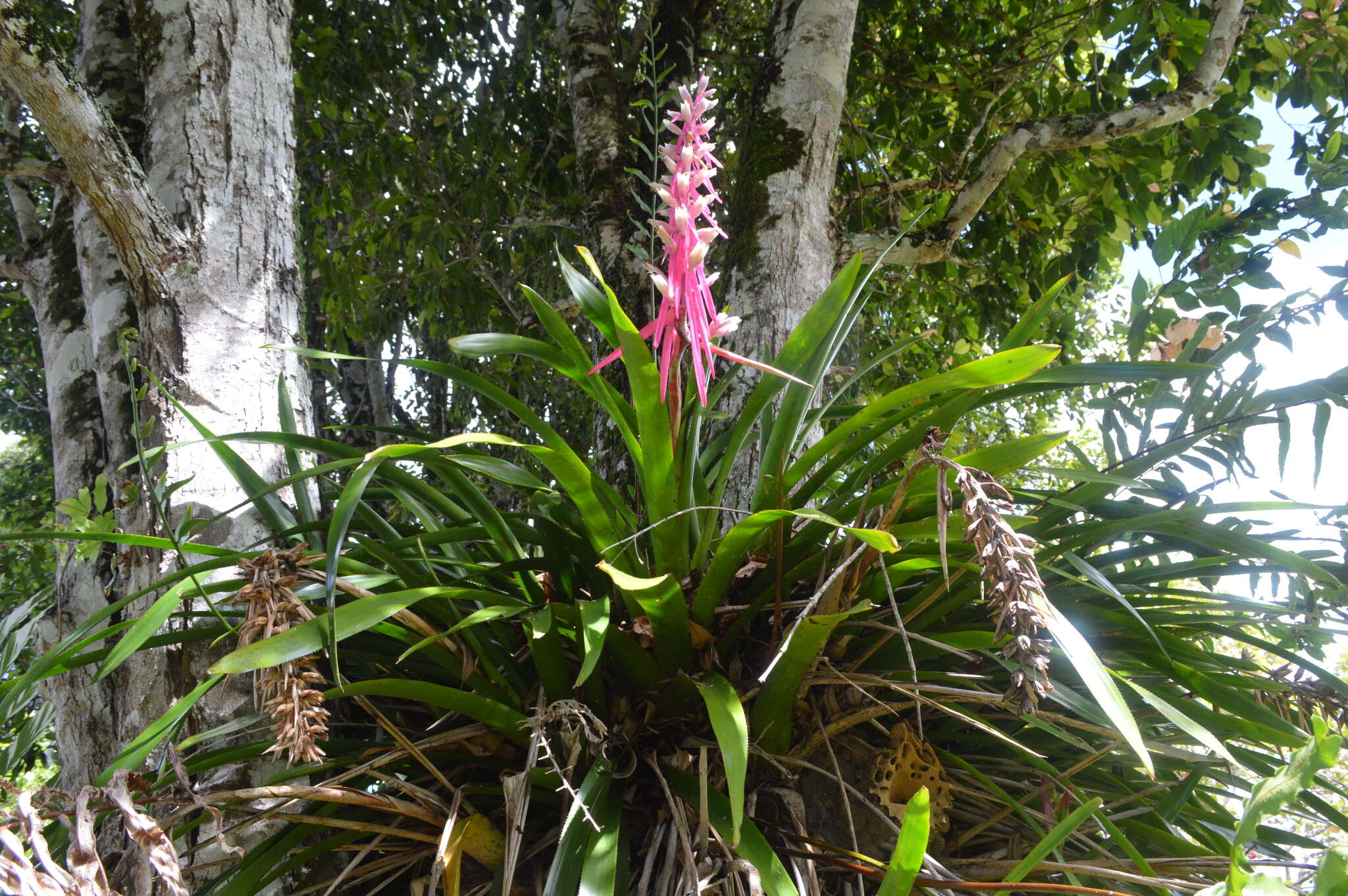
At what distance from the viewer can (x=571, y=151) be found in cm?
295

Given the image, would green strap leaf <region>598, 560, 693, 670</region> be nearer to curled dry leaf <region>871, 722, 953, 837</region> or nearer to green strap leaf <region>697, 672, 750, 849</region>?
green strap leaf <region>697, 672, 750, 849</region>

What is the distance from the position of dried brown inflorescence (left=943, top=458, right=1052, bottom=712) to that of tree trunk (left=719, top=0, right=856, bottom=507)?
0.74 m

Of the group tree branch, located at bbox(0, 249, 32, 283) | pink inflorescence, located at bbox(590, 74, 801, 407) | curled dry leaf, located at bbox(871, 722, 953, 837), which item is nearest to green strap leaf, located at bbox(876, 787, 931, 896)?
curled dry leaf, located at bbox(871, 722, 953, 837)

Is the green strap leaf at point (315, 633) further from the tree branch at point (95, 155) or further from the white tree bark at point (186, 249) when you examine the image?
the tree branch at point (95, 155)

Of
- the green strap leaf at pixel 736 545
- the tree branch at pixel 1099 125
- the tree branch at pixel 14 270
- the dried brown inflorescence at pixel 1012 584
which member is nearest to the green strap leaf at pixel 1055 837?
the dried brown inflorescence at pixel 1012 584

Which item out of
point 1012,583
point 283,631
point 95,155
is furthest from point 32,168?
point 1012,583

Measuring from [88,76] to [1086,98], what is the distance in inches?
97.0

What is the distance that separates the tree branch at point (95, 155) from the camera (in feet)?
3.21

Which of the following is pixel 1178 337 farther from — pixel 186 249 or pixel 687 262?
pixel 186 249

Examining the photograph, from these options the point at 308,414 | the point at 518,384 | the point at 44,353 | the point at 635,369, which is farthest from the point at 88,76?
the point at 518,384

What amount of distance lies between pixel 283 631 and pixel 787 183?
1118 mm

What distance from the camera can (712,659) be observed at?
84 cm

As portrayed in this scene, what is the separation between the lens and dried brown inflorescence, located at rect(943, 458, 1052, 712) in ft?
1.62

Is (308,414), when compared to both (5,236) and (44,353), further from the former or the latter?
(5,236)
